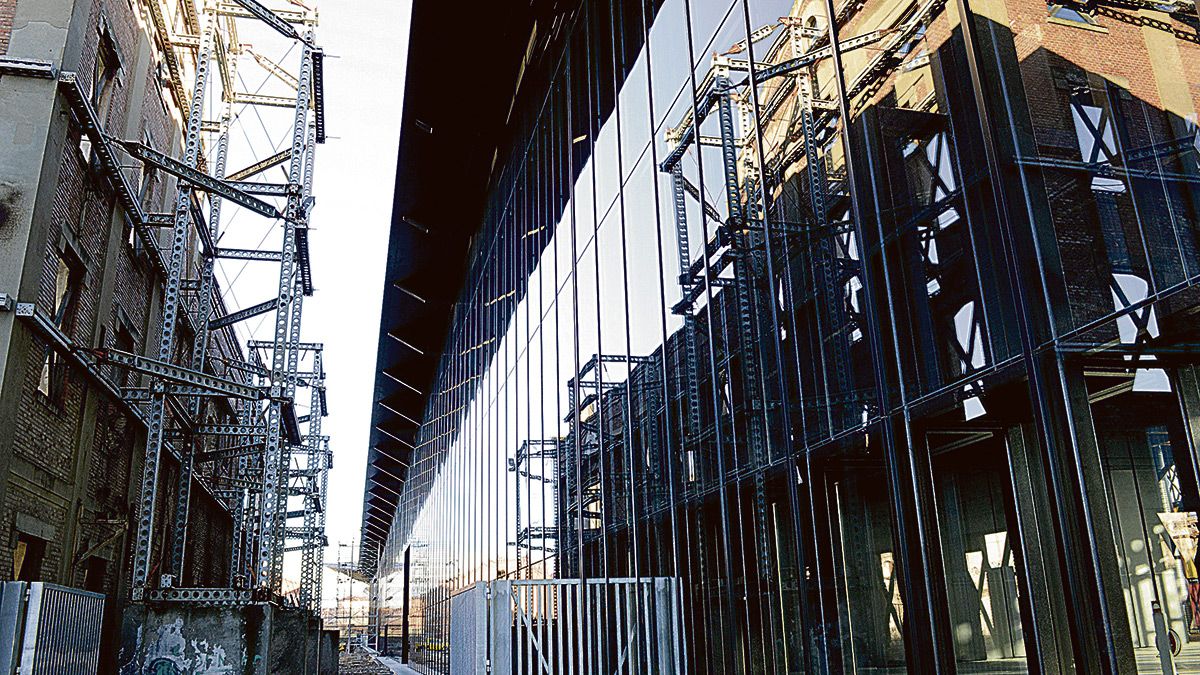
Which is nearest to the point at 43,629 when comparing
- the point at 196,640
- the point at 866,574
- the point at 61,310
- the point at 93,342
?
the point at 196,640

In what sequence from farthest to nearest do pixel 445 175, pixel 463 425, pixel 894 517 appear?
pixel 463 425, pixel 445 175, pixel 894 517

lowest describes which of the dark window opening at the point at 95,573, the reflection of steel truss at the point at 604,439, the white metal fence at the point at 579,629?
the white metal fence at the point at 579,629

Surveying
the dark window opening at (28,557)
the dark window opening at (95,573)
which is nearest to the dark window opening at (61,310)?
the dark window opening at (28,557)

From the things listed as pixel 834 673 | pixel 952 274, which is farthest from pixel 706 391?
pixel 952 274

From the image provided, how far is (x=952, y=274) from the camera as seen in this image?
5629 mm

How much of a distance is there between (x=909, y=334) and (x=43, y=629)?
24.0ft

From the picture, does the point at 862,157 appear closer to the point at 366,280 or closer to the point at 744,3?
the point at 744,3

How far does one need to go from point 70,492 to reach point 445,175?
1134 cm

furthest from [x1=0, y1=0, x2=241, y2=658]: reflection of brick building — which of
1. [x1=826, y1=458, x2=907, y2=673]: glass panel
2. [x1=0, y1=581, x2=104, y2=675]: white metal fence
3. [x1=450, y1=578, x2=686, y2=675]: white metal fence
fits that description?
[x1=826, y1=458, x2=907, y2=673]: glass panel

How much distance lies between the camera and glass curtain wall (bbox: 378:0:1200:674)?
14.3 ft

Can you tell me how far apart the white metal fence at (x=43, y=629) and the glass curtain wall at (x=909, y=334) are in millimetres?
5884

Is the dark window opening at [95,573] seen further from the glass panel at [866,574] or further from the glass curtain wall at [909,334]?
the glass panel at [866,574]

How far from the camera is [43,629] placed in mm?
7969

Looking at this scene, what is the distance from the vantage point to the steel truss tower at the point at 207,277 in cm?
1313
